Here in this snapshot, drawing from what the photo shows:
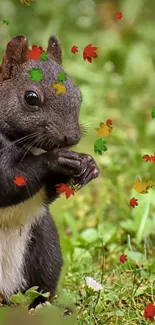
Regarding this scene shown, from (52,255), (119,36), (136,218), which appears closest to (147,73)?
(119,36)

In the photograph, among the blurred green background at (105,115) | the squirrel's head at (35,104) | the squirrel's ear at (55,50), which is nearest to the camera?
the squirrel's head at (35,104)

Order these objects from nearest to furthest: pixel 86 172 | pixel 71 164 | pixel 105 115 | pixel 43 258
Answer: pixel 71 164, pixel 86 172, pixel 43 258, pixel 105 115

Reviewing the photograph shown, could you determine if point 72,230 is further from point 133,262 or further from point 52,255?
point 52,255

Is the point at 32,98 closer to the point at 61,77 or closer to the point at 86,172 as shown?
the point at 61,77

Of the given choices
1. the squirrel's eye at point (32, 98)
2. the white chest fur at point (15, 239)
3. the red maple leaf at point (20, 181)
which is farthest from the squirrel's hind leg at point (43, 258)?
the squirrel's eye at point (32, 98)

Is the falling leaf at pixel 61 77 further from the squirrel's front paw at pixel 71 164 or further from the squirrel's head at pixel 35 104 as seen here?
the squirrel's front paw at pixel 71 164

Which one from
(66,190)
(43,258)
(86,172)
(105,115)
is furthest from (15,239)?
(105,115)
